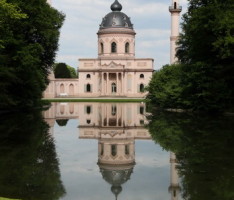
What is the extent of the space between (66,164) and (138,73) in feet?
268

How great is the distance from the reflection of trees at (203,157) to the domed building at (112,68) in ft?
232

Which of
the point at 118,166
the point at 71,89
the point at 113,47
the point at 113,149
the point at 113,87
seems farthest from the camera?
the point at 113,47

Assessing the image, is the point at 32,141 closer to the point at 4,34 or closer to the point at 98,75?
the point at 4,34

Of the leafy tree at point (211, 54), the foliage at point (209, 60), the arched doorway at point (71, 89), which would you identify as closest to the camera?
the leafy tree at point (211, 54)

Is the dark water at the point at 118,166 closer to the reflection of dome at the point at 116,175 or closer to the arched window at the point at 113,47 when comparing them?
the reflection of dome at the point at 116,175

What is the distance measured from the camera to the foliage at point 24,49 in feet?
92.8

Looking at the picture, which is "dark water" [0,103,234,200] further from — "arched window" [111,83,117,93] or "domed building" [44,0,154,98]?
"arched window" [111,83,117,93]

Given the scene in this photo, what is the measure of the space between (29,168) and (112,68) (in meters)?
80.2

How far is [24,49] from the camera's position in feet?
96.9

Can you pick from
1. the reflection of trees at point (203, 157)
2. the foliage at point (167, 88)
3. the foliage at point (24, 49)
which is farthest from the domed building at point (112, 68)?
the reflection of trees at point (203, 157)

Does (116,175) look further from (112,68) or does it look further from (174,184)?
(112,68)

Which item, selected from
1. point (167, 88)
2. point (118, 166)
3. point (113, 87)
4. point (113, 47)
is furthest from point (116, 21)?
point (118, 166)

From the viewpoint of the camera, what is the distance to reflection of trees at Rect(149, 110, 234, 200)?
8594 millimetres

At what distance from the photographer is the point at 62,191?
28.4ft
